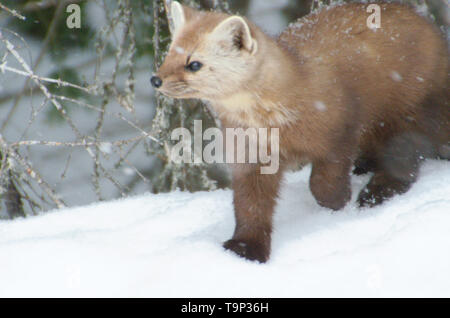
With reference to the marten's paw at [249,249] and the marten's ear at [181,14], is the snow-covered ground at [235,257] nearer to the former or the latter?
the marten's paw at [249,249]

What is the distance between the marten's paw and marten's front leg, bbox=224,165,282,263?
38 millimetres

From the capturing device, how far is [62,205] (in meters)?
3.13

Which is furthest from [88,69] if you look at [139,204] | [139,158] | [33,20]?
[139,204]

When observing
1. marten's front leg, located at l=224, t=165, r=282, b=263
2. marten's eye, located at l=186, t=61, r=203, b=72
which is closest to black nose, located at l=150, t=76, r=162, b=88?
marten's eye, located at l=186, t=61, r=203, b=72

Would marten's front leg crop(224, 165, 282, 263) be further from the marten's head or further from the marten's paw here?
the marten's head

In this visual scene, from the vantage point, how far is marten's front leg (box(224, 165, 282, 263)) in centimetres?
229

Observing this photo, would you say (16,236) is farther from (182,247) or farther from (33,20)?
(33,20)

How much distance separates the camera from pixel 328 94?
7.88 ft

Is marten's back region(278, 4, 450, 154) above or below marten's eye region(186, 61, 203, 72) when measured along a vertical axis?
below

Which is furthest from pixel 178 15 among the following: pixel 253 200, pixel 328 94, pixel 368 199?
pixel 368 199

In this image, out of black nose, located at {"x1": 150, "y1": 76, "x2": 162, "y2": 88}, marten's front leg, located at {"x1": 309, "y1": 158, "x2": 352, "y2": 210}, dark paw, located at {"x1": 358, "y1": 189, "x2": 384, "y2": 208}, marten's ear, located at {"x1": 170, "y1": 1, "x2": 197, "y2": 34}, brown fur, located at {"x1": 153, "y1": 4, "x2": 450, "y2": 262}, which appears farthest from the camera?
dark paw, located at {"x1": 358, "y1": 189, "x2": 384, "y2": 208}

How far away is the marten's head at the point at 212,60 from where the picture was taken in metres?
2.14

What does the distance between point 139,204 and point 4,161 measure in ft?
2.54

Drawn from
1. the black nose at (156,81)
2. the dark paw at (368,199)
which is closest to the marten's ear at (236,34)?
the black nose at (156,81)
